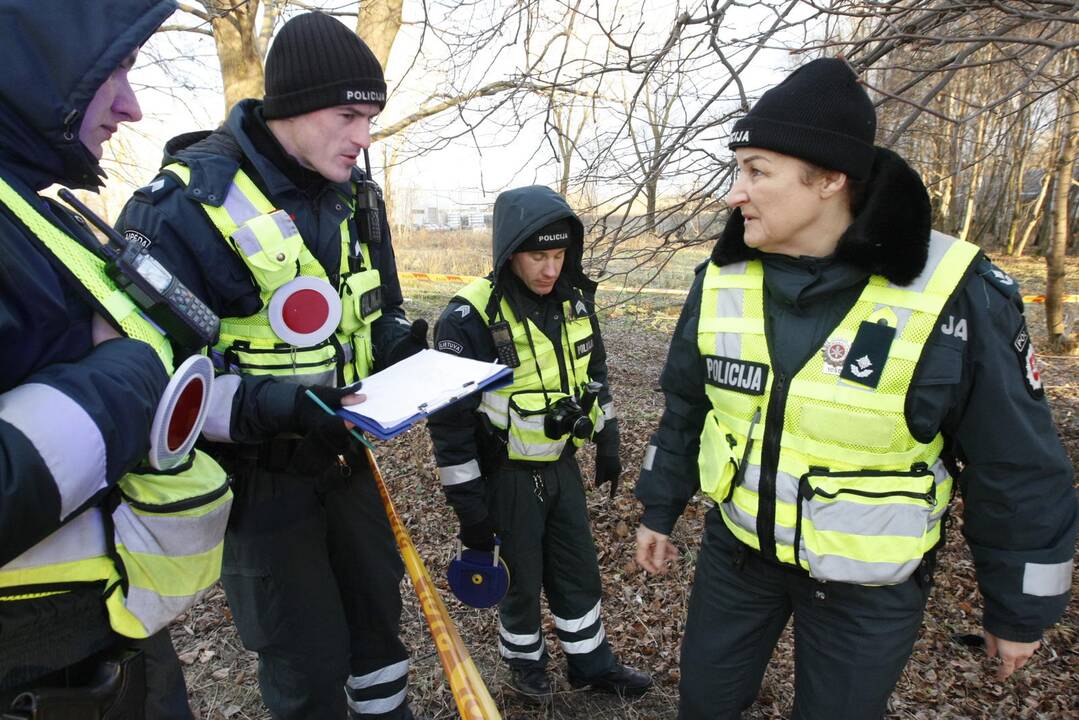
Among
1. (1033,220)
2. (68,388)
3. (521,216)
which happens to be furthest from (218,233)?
(1033,220)

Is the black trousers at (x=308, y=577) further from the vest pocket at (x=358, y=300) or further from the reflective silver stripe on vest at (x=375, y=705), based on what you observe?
the vest pocket at (x=358, y=300)

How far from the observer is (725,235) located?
6.86 feet

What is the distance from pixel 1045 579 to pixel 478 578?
6.31 ft

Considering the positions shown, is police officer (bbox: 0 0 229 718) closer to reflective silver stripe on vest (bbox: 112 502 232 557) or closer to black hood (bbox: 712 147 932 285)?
reflective silver stripe on vest (bbox: 112 502 232 557)

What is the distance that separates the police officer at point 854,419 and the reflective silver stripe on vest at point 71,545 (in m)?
1.59

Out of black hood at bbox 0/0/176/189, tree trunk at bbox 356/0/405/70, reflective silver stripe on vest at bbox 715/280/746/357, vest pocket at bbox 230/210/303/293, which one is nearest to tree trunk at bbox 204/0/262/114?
tree trunk at bbox 356/0/405/70

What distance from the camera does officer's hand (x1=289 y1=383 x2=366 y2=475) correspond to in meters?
1.85

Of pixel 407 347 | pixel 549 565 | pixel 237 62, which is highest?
pixel 237 62

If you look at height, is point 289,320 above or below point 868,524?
above

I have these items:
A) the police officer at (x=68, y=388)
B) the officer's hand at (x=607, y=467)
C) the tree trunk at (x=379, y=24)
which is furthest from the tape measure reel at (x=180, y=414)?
the tree trunk at (x=379, y=24)

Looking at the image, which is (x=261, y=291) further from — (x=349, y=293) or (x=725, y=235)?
(x=725, y=235)

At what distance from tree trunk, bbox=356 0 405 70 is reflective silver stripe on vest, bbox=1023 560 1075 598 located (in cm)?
703

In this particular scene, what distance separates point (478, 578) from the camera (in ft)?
8.75

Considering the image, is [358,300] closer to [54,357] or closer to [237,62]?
[54,357]
